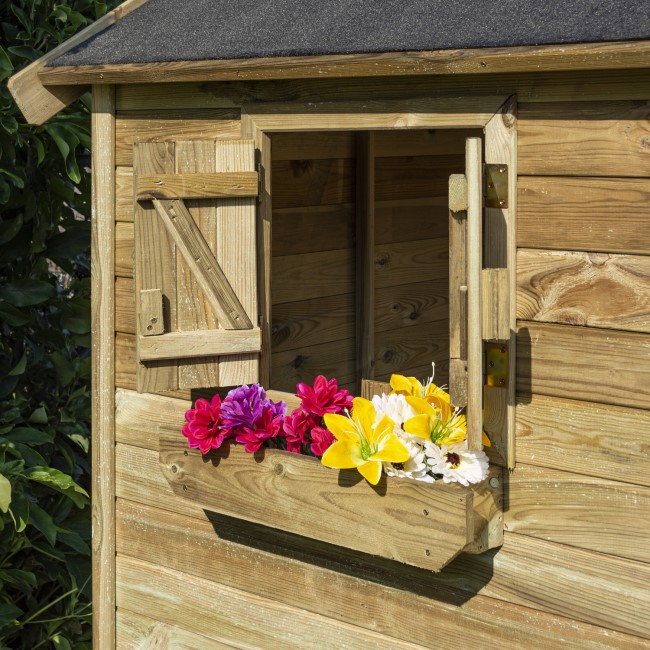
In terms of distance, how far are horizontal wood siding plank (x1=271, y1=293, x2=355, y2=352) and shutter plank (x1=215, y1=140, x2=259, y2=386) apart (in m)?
0.96

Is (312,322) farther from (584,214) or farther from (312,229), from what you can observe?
(584,214)

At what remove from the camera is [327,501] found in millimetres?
3086

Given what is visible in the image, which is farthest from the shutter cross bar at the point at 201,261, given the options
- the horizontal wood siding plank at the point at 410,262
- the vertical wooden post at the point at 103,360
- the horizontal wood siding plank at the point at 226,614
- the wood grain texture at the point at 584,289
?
the horizontal wood siding plank at the point at 410,262

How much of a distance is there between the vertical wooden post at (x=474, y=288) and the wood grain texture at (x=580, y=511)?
0.91 feet

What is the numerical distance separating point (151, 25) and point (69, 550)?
7.65 feet

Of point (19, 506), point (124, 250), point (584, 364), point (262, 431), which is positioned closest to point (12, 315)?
point (19, 506)

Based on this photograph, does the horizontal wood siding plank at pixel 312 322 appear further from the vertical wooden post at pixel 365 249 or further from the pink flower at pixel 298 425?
the pink flower at pixel 298 425

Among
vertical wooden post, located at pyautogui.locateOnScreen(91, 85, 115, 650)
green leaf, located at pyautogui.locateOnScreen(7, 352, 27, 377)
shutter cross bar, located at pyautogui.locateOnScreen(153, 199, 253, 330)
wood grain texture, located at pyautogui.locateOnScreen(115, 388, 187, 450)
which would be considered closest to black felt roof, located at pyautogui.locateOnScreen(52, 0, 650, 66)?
vertical wooden post, located at pyautogui.locateOnScreen(91, 85, 115, 650)

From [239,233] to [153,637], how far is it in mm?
1484

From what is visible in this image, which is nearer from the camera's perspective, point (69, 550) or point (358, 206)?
point (358, 206)

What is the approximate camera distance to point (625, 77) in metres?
2.70

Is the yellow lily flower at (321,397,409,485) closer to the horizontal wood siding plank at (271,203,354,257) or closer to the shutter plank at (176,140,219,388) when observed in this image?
the shutter plank at (176,140,219,388)

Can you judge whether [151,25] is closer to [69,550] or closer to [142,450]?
[142,450]

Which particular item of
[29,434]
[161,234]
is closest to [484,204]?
[161,234]
